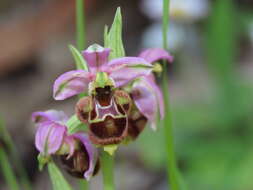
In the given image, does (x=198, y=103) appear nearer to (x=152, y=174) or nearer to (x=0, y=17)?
(x=152, y=174)

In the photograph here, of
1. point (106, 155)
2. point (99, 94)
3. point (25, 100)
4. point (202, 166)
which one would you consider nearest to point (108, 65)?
point (99, 94)

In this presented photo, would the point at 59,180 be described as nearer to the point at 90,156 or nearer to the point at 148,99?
the point at 90,156

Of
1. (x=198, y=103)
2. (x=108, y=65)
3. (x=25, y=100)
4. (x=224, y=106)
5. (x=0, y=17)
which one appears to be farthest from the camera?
(x=0, y=17)

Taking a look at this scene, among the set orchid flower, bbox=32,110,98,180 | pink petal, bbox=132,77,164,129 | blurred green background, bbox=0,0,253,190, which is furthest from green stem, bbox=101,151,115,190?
blurred green background, bbox=0,0,253,190

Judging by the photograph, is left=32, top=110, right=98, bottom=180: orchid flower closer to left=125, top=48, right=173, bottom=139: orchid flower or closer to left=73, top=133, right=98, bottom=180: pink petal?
left=73, top=133, right=98, bottom=180: pink petal

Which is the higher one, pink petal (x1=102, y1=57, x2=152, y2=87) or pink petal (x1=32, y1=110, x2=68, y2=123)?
pink petal (x1=102, y1=57, x2=152, y2=87)

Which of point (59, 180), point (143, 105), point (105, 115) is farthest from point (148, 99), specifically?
point (59, 180)
